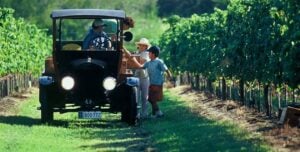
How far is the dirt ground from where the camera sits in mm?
16922

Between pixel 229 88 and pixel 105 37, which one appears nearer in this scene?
pixel 105 37

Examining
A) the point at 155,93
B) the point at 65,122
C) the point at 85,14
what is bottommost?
the point at 65,122

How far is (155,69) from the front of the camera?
2473 centimetres

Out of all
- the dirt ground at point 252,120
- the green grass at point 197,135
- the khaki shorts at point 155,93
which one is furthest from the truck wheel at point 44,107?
the dirt ground at point 252,120

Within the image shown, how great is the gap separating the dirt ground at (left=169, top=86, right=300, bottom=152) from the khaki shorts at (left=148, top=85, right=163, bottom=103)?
110 cm

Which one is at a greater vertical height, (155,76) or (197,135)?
(155,76)

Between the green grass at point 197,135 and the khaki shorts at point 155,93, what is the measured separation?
52 cm

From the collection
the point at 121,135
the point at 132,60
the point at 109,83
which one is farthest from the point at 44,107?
the point at 121,135

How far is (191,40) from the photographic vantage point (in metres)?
42.6

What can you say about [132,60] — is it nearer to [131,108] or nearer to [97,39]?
[97,39]

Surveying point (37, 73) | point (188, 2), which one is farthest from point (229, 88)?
point (188, 2)

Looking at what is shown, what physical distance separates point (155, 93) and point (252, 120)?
3.63 meters

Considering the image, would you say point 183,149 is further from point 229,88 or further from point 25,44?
point 25,44

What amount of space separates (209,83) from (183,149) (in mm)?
20099
